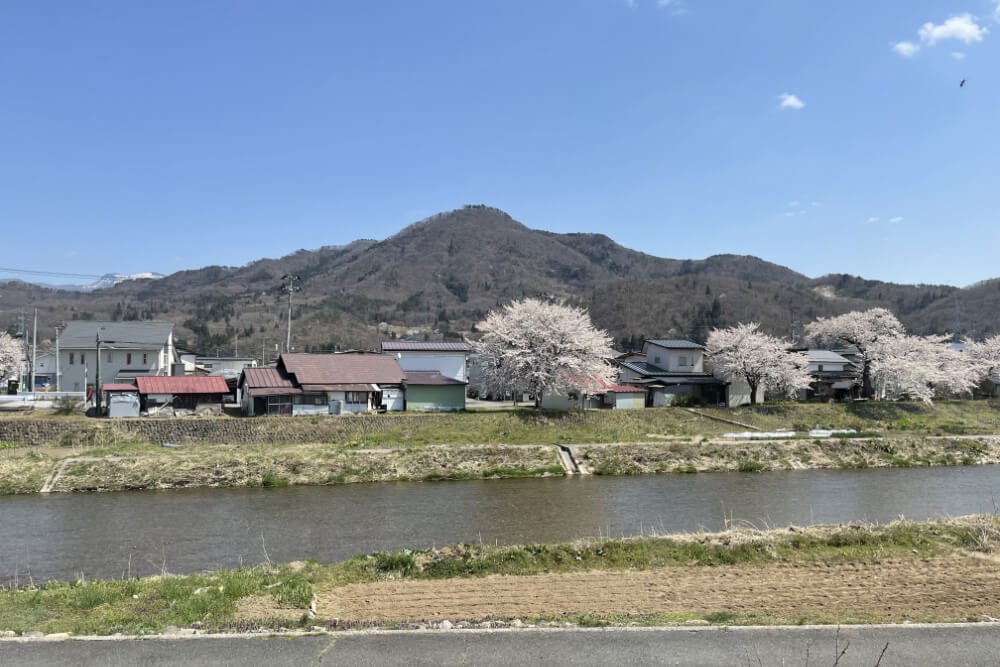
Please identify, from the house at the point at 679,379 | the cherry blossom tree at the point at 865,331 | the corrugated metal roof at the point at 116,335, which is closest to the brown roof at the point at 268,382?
the corrugated metal roof at the point at 116,335

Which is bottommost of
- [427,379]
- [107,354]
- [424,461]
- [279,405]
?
[424,461]

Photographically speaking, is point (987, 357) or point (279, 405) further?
point (987, 357)

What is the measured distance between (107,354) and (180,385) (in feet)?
60.4

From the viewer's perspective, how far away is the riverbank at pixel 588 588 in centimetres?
1015

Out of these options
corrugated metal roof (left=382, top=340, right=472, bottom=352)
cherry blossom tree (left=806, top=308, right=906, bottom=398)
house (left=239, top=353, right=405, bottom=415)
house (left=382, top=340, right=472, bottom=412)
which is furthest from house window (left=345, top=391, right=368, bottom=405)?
cherry blossom tree (left=806, top=308, right=906, bottom=398)

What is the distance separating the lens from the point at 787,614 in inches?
408

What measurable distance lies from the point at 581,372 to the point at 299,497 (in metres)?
22.9

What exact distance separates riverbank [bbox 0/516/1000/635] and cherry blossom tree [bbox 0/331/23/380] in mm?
58315

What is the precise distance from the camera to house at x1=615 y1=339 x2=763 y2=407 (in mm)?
49500

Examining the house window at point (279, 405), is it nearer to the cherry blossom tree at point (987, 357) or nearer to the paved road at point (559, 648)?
the paved road at point (559, 648)

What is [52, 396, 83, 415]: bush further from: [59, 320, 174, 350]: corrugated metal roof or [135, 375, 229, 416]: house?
[59, 320, 174, 350]: corrugated metal roof

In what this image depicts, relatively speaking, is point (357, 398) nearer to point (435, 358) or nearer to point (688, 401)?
point (435, 358)

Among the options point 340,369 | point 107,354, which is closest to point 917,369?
point 340,369

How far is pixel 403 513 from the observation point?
21984 mm
